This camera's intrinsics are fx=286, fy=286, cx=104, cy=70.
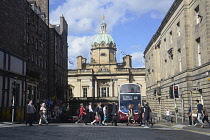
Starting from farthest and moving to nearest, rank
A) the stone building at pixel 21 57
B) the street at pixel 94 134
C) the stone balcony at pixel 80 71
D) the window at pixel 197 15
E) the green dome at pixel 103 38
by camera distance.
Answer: the green dome at pixel 103 38 → the stone balcony at pixel 80 71 → the stone building at pixel 21 57 → the window at pixel 197 15 → the street at pixel 94 134

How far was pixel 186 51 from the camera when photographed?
92.8ft

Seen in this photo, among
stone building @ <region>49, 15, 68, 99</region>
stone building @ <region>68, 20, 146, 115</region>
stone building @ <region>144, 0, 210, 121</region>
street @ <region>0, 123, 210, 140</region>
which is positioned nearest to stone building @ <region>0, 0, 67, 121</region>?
stone building @ <region>49, 15, 68, 99</region>

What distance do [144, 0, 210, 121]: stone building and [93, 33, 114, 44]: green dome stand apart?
1961 inches

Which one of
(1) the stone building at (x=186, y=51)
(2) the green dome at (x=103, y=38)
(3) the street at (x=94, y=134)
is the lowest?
(3) the street at (x=94, y=134)

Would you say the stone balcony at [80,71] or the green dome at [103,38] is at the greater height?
the green dome at [103,38]

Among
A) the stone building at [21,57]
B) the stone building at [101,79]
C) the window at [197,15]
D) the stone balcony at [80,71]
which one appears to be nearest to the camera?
the window at [197,15]

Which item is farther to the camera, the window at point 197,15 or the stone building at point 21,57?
the stone building at point 21,57

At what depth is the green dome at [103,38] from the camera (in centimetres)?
8994

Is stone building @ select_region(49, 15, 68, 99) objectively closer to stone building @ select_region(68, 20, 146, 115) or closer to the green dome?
stone building @ select_region(68, 20, 146, 115)

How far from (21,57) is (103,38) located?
58.0 metres

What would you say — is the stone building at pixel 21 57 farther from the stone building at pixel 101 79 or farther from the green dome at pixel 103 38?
the green dome at pixel 103 38

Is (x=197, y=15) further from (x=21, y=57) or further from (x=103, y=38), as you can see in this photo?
(x=103, y=38)

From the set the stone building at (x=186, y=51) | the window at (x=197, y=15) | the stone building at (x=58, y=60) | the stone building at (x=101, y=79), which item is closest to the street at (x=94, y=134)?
the stone building at (x=186, y=51)

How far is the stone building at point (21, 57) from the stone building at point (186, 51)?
54.3 ft
